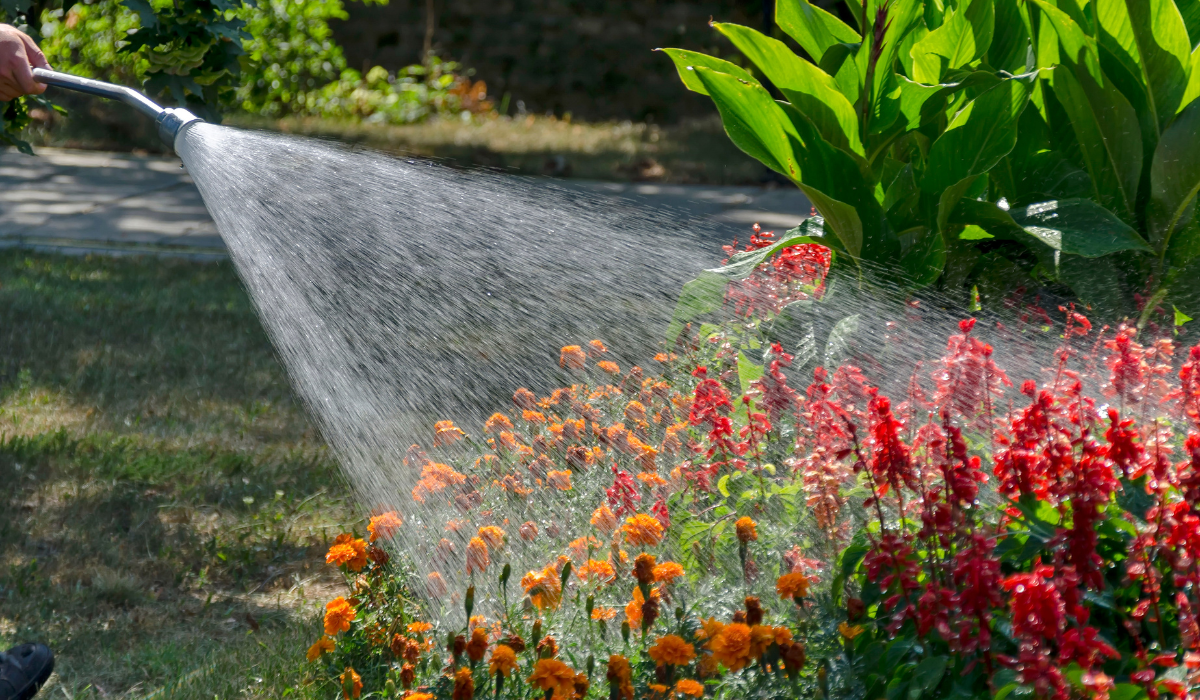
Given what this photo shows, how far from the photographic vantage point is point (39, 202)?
6090 millimetres

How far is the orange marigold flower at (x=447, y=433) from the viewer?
217cm

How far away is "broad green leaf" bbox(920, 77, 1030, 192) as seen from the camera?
6.80 ft

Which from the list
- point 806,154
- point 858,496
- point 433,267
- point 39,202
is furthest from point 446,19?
point 858,496

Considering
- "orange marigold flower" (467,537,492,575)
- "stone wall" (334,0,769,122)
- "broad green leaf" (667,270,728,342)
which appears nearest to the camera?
"orange marigold flower" (467,537,492,575)

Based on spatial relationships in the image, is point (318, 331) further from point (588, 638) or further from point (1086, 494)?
point (1086, 494)

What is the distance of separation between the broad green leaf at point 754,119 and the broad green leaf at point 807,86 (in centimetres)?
5

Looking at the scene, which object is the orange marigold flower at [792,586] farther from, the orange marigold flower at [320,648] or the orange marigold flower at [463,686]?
the orange marigold flower at [320,648]

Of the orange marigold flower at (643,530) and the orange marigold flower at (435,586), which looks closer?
the orange marigold flower at (643,530)

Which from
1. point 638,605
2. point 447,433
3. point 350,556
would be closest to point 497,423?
point 447,433

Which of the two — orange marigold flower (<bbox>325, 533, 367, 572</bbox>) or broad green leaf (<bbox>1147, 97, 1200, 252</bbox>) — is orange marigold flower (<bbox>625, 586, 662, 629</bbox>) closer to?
orange marigold flower (<bbox>325, 533, 367, 572</bbox>)

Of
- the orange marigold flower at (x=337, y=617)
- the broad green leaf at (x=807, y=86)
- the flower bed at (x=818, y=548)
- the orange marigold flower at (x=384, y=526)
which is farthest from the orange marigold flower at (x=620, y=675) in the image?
the broad green leaf at (x=807, y=86)

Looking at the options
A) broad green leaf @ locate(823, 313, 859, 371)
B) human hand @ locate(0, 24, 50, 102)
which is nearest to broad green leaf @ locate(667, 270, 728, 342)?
broad green leaf @ locate(823, 313, 859, 371)

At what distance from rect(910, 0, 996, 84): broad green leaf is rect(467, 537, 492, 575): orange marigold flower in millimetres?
1389

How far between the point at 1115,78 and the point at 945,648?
58.5 inches
